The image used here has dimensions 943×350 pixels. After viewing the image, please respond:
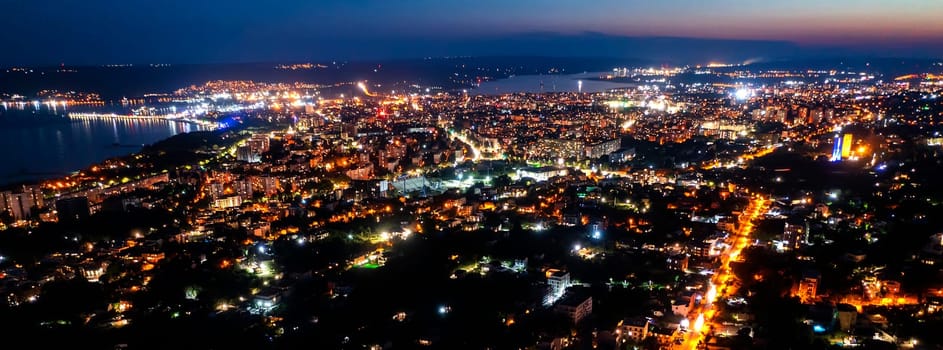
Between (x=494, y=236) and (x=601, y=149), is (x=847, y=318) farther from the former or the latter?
(x=601, y=149)

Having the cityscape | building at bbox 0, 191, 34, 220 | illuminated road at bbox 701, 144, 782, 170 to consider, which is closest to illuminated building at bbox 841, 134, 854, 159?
the cityscape

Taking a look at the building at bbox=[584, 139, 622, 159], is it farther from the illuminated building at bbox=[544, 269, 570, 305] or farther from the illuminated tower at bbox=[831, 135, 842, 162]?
the illuminated building at bbox=[544, 269, 570, 305]

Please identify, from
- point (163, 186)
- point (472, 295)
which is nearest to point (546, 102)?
point (163, 186)

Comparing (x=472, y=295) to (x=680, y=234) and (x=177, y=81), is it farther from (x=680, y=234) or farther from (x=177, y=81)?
(x=177, y=81)

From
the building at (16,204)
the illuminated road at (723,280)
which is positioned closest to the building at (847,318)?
the illuminated road at (723,280)

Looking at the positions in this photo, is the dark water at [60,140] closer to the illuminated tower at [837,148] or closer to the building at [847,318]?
the building at [847,318]
